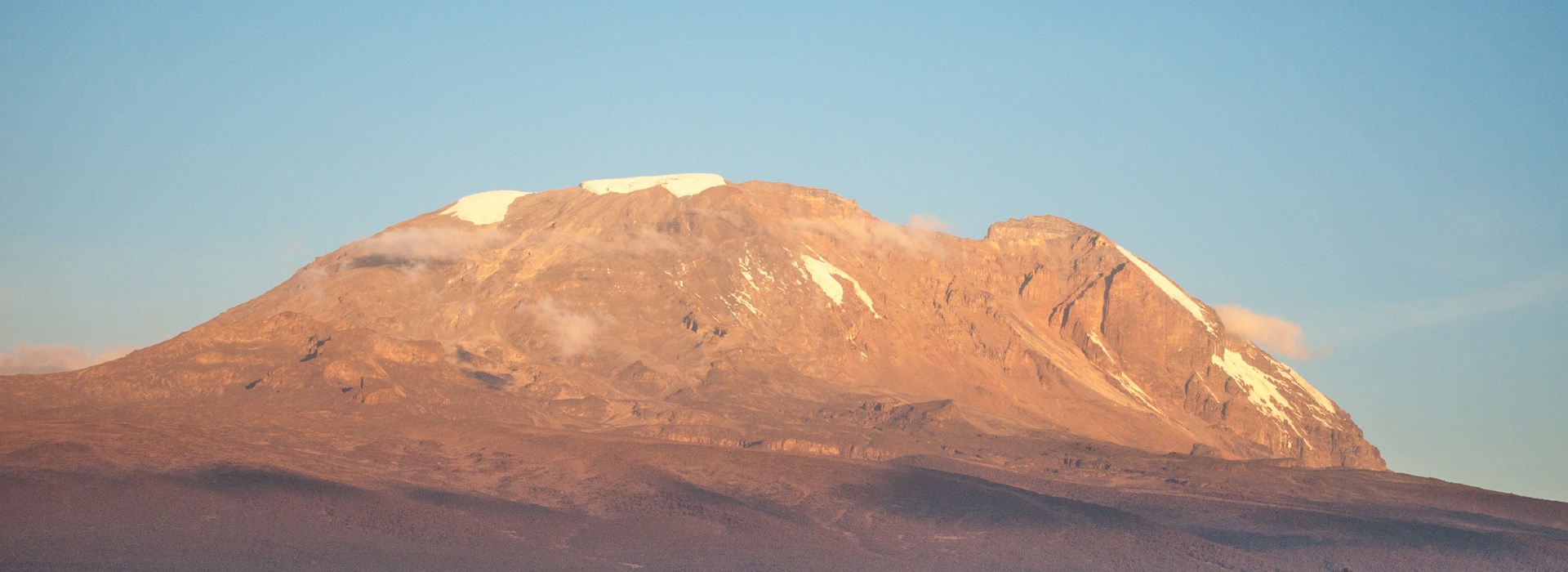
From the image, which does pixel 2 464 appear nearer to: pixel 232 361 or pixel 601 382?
pixel 232 361

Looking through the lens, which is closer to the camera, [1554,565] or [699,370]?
[1554,565]

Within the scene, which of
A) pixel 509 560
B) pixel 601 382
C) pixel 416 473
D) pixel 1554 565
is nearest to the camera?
pixel 509 560

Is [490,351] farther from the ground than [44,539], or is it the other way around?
[490,351]

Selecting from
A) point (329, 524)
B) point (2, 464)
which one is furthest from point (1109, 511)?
point (2, 464)

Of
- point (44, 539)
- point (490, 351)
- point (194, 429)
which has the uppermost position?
point (490, 351)

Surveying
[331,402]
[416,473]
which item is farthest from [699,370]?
[416,473]

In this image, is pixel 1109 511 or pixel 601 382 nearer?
pixel 1109 511

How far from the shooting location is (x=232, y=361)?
140500 millimetres

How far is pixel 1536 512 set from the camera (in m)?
140

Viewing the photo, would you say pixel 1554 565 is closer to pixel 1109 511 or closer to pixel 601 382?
pixel 1109 511

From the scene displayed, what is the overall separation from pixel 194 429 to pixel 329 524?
27216mm

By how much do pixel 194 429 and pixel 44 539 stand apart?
3147 cm

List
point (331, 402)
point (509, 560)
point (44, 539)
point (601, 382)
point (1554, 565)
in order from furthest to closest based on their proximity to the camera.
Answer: point (601, 382)
point (331, 402)
point (1554, 565)
point (509, 560)
point (44, 539)

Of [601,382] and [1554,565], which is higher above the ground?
[601,382]
